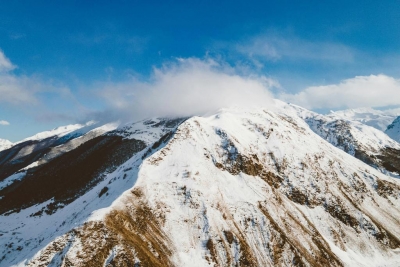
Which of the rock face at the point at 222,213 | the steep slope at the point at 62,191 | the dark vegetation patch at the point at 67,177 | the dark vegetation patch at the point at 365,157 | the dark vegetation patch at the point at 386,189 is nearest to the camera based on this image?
the rock face at the point at 222,213

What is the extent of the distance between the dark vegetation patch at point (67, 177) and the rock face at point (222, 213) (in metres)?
6.09

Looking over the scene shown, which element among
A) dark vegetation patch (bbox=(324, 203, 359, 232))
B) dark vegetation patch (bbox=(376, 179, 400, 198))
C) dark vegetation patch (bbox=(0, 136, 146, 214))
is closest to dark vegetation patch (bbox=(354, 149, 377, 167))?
dark vegetation patch (bbox=(376, 179, 400, 198))

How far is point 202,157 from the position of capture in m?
75.2

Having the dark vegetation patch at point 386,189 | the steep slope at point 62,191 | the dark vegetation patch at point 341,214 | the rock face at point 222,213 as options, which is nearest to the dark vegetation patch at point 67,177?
the steep slope at point 62,191

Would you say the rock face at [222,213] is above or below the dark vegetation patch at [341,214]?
above

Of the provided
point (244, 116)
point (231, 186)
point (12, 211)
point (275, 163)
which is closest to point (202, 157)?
point (231, 186)

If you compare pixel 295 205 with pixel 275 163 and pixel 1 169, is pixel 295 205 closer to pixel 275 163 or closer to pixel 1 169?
pixel 275 163

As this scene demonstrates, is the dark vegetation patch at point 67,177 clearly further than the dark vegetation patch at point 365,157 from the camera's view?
No

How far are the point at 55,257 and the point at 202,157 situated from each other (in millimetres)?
42152

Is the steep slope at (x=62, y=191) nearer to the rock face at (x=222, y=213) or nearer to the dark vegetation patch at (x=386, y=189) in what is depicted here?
the rock face at (x=222, y=213)

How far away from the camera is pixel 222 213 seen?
61.0 meters

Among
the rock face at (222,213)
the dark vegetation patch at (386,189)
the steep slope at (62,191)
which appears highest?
the steep slope at (62,191)

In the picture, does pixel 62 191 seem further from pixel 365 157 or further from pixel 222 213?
pixel 365 157

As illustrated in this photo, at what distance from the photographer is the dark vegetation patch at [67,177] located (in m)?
88.6
